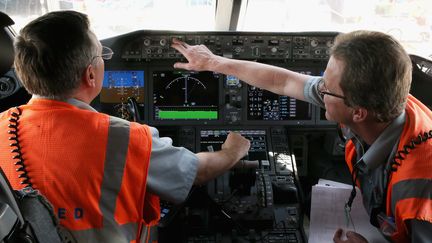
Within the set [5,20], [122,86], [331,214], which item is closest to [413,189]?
[331,214]

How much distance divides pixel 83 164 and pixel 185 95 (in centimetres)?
165

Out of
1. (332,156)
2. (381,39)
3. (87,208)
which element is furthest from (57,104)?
(332,156)

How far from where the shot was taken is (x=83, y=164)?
4.56ft

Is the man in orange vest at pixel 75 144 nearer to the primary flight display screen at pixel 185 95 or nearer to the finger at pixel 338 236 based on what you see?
the finger at pixel 338 236

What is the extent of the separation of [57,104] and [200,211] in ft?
4.65

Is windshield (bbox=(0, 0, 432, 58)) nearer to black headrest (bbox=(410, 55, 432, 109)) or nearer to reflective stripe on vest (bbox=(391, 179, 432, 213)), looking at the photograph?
black headrest (bbox=(410, 55, 432, 109))

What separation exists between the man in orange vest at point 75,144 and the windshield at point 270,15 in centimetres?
200

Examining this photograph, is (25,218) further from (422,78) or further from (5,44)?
(422,78)

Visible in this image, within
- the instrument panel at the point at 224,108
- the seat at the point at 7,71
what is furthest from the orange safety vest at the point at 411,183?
the seat at the point at 7,71

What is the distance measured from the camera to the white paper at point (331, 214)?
1.85 metres

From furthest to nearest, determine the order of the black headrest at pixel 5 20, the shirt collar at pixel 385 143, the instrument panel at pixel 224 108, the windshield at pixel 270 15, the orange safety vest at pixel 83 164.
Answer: the windshield at pixel 270 15, the black headrest at pixel 5 20, the instrument panel at pixel 224 108, the shirt collar at pixel 385 143, the orange safety vest at pixel 83 164

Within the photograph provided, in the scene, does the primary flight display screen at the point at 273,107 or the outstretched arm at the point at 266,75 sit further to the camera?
the primary flight display screen at the point at 273,107

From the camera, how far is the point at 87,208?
1.40 m

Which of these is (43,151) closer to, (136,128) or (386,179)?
(136,128)
